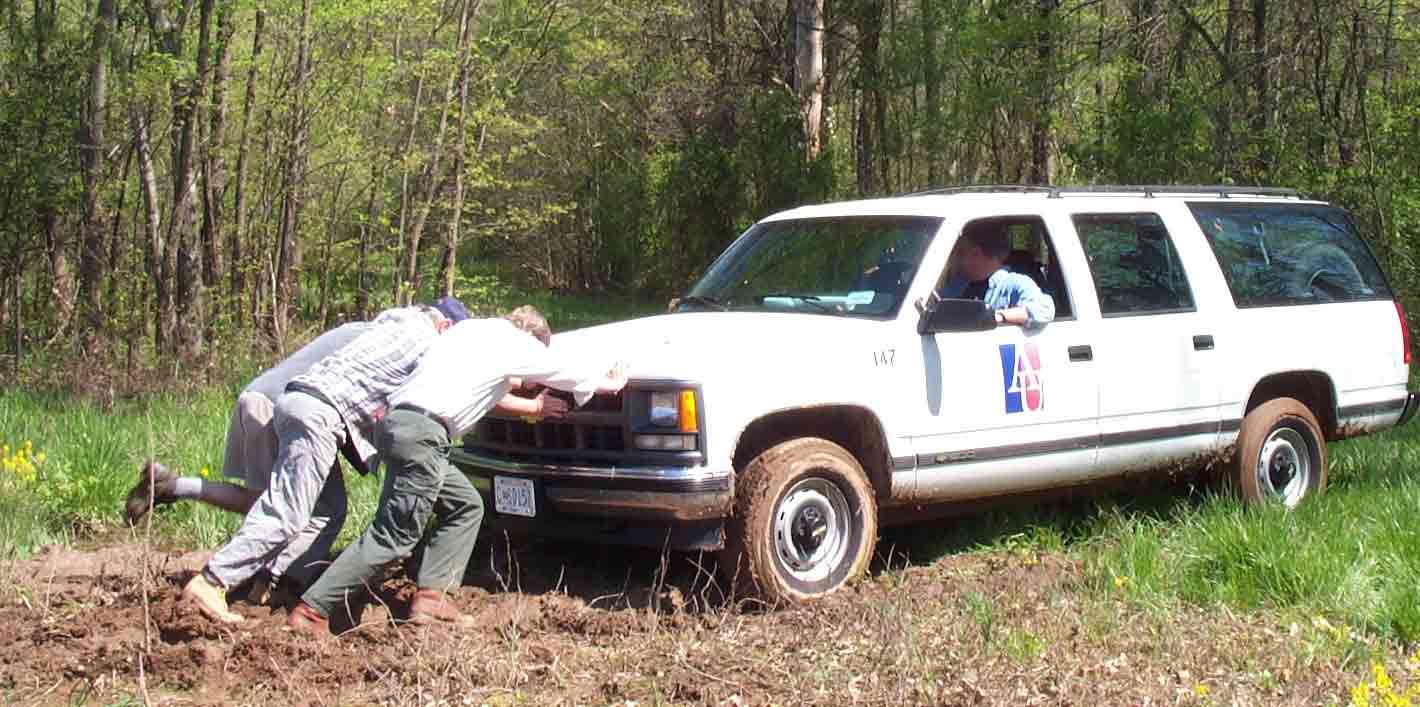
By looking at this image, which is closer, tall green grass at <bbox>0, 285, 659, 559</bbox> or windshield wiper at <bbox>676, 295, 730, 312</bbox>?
windshield wiper at <bbox>676, 295, 730, 312</bbox>

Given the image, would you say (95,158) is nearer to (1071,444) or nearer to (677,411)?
(677,411)

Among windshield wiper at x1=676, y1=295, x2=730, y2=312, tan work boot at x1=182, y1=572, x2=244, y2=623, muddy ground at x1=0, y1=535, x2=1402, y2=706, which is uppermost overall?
windshield wiper at x1=676, y1=295, x2=730, y2=312

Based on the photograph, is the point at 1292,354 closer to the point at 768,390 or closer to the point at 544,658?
the point at 768,390

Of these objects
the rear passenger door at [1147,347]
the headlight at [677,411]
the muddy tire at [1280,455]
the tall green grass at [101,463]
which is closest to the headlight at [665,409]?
the headlight at [677,411]

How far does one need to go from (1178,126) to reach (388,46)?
910cm

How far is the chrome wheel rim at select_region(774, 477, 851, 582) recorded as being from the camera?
636cm

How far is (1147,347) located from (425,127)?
1277 centimetres

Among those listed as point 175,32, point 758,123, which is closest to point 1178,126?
point 758,123

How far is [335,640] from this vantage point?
18.9 feet

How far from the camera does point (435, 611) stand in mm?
6066

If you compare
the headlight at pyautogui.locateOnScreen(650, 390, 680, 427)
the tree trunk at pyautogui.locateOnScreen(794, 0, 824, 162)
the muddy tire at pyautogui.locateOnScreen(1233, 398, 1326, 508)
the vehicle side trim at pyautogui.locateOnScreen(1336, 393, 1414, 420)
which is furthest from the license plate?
the tree trunk at pyautogui.locateOnScreen(794, 0, 824, 162)

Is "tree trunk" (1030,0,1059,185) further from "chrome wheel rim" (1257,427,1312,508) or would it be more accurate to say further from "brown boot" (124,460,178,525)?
"brown boot" (124,460,178,525)

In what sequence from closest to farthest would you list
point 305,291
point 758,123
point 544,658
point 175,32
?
point 544,658, point 175,32, point 305,291, point 758,123

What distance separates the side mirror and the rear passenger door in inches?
36.0
